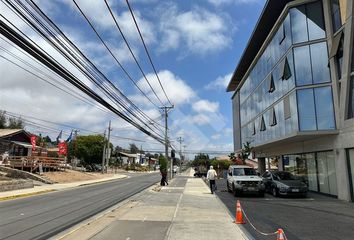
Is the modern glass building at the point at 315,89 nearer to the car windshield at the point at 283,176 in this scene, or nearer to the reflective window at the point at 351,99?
the reflective window at the point at 351,99

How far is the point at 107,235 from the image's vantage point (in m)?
9.70

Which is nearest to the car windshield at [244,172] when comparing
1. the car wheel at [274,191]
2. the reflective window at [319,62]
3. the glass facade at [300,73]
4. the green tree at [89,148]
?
the car wheel at [274,191]

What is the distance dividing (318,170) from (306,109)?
4.80 m

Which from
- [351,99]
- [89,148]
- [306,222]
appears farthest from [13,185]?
[89,148]

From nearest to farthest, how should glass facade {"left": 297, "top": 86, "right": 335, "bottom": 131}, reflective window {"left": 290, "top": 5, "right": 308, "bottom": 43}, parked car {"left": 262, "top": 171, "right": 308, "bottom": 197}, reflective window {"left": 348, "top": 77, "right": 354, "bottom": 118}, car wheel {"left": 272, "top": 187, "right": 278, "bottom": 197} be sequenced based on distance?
1. reflective window {"left": 348, "top": 77, "right": 354, "bottom": 118}
2. parked car {"left": 262, "top": 171, "right": 308, "bottom": 197}
3. glass facade {"left": 297, "top": 86, "right": 335, "bottom": 131}
4. car wheel {"left": 272, "top": 187, "right": 278, "bottom": 197}
5. reflective window {"left": 290, "top": 5, "right": 308, "bottom": 43}

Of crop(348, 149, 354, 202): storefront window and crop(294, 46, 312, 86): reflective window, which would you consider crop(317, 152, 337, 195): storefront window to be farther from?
crop(294, 46, 312, 86): reflective window

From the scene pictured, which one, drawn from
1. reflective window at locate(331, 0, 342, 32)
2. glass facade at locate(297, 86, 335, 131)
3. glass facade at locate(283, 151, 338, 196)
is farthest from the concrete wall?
reflective window at locate(331, 0, 342, 32)

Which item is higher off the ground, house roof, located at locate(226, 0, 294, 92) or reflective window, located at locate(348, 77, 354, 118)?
house roof, located at locate(226, 0, 294, 92)

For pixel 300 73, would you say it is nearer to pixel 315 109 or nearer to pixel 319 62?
pixel 319 62

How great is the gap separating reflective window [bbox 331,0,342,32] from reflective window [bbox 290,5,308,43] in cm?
181

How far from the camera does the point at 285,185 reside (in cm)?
2291

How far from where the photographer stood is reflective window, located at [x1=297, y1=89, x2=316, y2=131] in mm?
23344

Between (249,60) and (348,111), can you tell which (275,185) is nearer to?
(348,111)

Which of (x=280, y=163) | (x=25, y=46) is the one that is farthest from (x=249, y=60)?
(x=25, y=46)
